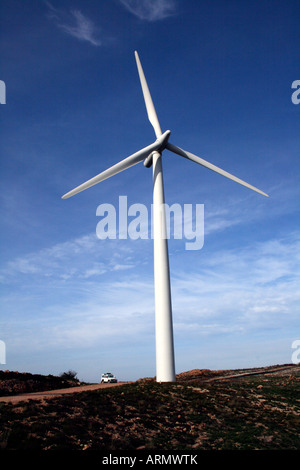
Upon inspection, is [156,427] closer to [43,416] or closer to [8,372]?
[43,416]

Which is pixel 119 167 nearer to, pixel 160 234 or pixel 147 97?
pixel 160 234

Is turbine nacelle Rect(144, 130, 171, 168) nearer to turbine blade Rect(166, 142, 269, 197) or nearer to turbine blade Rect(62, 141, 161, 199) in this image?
turbine blade Rect(62, 141, 161, 199)

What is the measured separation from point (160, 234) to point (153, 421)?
17919mm

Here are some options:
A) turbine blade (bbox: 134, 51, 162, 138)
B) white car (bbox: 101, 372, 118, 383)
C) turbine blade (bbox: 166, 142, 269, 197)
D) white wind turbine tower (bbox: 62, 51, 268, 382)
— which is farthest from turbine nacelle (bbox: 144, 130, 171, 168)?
white car (bbox: 101, 372, 118, 383)

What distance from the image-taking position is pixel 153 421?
76.5ft

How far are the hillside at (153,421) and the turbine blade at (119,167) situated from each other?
65.0 ft

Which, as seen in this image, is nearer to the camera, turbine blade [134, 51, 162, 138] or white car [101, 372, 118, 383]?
turbine blade [134, 51, 162, 138]

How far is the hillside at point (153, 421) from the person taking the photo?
19.4 meters

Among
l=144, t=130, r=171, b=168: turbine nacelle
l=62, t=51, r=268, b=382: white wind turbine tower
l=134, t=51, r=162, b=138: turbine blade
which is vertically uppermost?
l=134, t=51, r=162, b=138: turbine blade

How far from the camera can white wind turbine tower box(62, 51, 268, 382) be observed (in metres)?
33.2

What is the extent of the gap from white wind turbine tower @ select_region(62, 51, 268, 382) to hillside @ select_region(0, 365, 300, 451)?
283 centimetres
